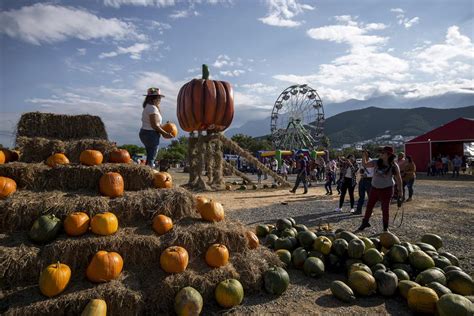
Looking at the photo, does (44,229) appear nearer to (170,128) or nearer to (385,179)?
(170,128)

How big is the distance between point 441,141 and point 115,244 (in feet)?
102

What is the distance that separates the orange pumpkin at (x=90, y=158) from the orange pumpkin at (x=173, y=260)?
6.20 ft

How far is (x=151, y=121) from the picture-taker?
5594 mm

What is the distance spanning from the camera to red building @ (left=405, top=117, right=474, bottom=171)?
25594mm

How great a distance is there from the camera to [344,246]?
449 cm

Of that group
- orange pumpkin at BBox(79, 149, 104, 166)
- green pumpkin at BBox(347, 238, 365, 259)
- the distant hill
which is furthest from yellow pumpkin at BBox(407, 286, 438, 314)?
A: the distant hill

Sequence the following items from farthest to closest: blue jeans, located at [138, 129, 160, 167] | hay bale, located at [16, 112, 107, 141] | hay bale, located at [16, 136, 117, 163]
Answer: blue jeans, located at [138, 129, 160, 167] → hay bale, located at [16, 112, 107, 141] → hay bale, located at [16, 136, 117, 163]

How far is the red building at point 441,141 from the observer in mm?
25594

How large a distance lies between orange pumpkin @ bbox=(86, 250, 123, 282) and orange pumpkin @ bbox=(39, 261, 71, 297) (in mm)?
244

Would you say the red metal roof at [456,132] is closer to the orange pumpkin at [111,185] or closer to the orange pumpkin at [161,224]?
the orange pumpkin at [161,224]

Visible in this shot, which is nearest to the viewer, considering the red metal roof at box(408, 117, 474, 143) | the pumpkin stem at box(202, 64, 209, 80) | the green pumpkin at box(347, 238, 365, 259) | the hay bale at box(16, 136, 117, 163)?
the green pumpkin at box(347, 238, 365, 259)

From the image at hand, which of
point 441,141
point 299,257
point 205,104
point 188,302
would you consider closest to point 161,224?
point 188,302

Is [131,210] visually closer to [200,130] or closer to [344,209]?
[344,209]

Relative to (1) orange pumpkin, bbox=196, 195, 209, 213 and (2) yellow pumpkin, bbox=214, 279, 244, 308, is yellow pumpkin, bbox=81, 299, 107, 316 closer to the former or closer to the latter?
(2) yellow pumpkin, bbox=214, 279, 244, 308
